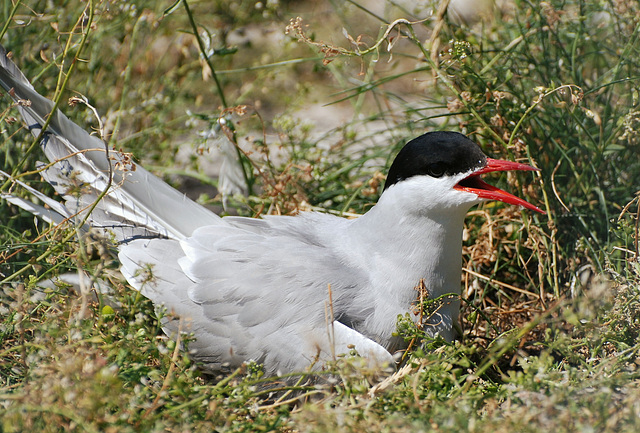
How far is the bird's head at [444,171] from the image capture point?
82.7 inches

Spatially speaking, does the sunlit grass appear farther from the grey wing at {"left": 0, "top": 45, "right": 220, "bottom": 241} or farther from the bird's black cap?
the bird's black cap

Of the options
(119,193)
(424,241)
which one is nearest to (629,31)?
(424,241)

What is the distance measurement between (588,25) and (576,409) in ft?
7.97

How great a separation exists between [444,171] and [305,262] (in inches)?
22.3

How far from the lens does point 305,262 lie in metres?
2.27

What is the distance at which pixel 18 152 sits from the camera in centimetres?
294

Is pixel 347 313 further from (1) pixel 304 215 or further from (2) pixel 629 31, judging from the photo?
(2) pixel 629 31

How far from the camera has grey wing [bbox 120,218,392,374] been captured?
7.03 feet

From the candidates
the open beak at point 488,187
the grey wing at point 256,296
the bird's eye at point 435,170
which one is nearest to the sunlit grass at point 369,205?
the grey wing at point 256,296

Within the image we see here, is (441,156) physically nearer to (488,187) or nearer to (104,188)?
(488,187)

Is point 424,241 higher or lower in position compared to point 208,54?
lower

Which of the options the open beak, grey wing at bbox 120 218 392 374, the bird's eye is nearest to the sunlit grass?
grey wing at bbox 120 218 392 374

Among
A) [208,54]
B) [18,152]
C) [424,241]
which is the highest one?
[208,54]

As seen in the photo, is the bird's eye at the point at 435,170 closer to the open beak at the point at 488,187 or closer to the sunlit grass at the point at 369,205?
the open beak at the point at 488,187
